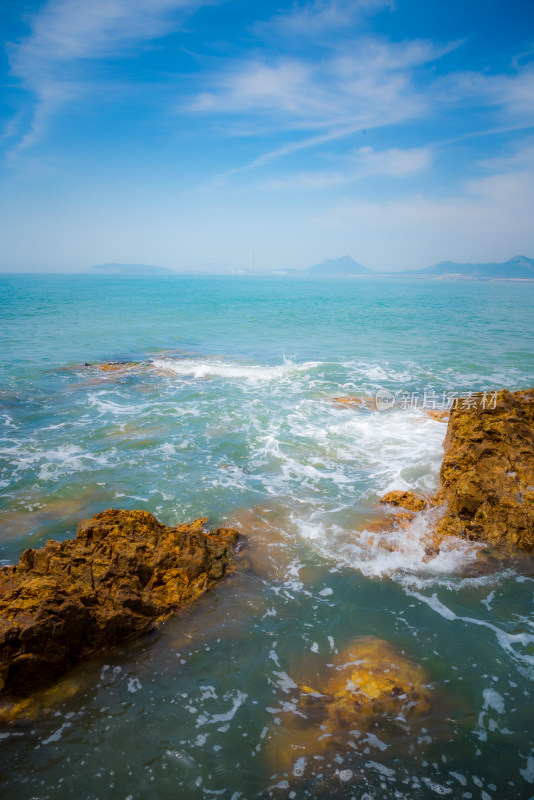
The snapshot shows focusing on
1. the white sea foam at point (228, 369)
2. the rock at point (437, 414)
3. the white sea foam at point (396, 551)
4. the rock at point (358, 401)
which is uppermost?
the white sea foam at point (228, 369)

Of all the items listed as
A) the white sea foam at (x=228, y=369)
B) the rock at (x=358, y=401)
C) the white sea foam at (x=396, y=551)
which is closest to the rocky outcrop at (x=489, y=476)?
the white sea foam at (x=396, y=551)

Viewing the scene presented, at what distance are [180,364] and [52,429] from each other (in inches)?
398

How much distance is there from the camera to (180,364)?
74.3 feet

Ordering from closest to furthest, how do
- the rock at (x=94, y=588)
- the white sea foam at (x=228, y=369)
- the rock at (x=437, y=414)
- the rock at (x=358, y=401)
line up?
the rock at (x=94, y=588)
the rock at (x=437, y=414)
the rock at (x=358, y=401)
the white sea foam at (x=228, y=369)

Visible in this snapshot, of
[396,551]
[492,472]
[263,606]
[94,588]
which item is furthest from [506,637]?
[94,588]

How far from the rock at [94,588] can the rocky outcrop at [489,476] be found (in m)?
4.33

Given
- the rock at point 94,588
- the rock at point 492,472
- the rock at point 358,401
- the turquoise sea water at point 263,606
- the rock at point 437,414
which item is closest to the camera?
the turquoise sea water at point 263,606

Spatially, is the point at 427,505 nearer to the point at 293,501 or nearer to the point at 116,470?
the point at 293,501

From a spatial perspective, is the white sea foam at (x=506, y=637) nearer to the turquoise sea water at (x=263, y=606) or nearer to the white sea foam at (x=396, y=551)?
the turquoise sea water at (x=263, y=606)

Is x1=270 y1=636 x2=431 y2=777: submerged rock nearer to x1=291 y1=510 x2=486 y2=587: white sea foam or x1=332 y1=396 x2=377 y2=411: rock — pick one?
x1=291 y1=510 x2=486 y2=587: white sea foam

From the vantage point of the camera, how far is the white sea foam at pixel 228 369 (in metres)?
20.7

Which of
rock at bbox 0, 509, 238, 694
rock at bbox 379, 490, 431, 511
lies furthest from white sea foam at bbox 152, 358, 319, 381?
rock at bbox 0, 509, 238, 694

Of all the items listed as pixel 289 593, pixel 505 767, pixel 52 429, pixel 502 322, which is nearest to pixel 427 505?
pixel 289 593

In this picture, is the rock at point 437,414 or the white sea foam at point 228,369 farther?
the white sea foam at point 228,369
